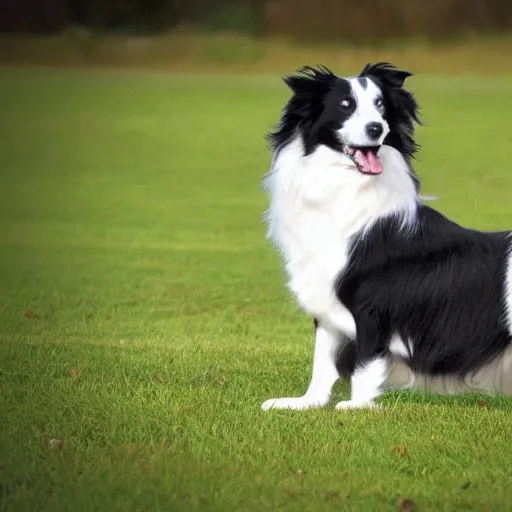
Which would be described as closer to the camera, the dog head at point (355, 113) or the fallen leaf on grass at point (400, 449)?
the fallen leaf on grass at point (400, 449)

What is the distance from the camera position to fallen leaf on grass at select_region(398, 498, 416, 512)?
5434 mm

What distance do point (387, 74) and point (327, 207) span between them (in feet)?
2.75

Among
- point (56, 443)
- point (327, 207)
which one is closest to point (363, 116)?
point (327, 207)

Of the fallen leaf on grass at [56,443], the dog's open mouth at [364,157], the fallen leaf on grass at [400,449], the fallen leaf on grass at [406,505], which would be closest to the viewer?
the fallen leaf on grass at [406,505]

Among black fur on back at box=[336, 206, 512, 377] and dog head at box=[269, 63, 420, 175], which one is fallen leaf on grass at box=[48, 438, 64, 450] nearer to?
black fur on back at box=[336, 206, 512, 377]

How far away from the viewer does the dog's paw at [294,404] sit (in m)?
7.17

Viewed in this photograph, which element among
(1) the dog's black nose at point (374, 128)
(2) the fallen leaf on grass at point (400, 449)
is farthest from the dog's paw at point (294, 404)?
(1) the dog's black nose at point (374, 128)

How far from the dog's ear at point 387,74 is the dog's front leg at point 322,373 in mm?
1480

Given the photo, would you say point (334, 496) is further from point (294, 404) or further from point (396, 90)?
point (396, 90)

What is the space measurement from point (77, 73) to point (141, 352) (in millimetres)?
29144

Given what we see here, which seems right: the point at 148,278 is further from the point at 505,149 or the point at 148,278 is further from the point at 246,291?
the point at 505,149

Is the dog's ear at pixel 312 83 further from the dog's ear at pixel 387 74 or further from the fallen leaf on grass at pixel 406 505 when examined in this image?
the fallen leaf on grass at pixel 406 505

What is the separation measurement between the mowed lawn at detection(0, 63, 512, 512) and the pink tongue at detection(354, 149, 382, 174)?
4.61 ft

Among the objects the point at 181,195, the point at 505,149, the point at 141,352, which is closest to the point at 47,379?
the point at 141,352
